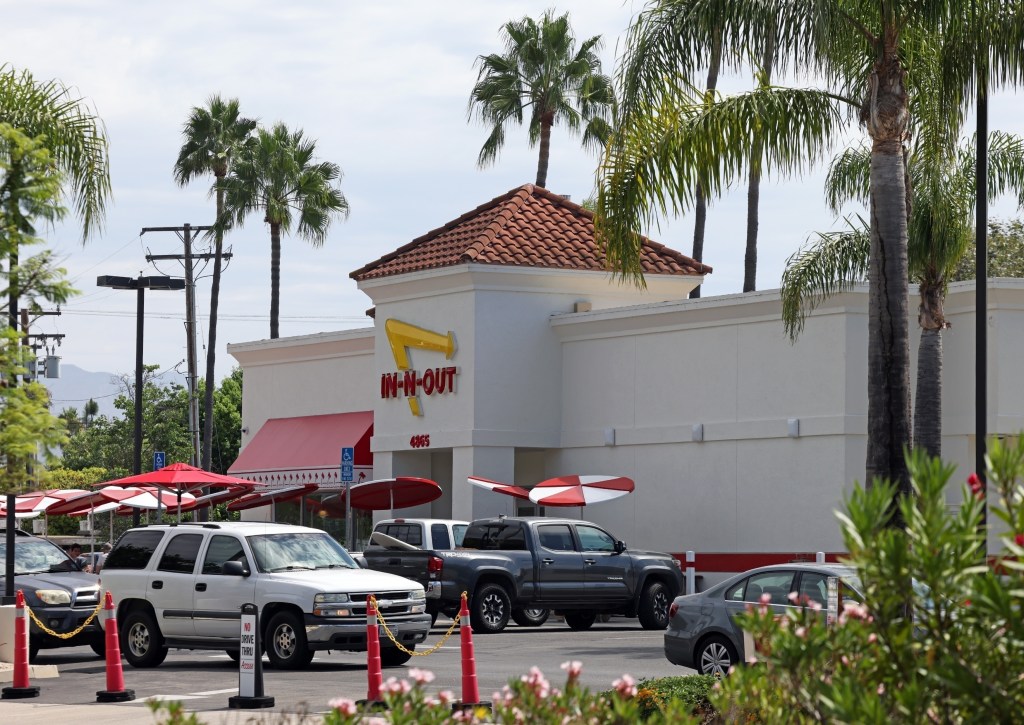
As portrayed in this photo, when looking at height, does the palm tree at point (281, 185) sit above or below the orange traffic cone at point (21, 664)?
above

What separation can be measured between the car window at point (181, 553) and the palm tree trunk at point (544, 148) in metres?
32.2

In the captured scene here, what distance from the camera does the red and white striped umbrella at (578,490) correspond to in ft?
106

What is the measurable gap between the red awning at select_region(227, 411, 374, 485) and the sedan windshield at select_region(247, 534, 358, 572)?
18.1 m

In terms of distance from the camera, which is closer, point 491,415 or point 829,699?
point 829,699

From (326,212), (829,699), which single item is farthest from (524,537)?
(326,212)

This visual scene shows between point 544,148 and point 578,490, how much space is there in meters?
22.2

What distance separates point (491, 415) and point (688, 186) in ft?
61.3

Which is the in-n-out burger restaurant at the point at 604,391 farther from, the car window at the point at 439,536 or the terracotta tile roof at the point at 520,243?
the car window at the point at 439,536

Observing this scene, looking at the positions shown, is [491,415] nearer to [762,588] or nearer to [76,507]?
[76,507]

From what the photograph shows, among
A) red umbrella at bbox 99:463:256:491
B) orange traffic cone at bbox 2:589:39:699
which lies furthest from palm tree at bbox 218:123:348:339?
orange traffic cone at bbox 2:589:39:699

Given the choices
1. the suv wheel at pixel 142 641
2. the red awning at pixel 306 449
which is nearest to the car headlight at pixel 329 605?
the suv wheel at pixel 142 641

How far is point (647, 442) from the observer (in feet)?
115

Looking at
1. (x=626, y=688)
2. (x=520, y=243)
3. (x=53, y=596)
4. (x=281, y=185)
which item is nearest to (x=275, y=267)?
(x=281, y=185)

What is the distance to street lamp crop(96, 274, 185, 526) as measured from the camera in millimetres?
49031
